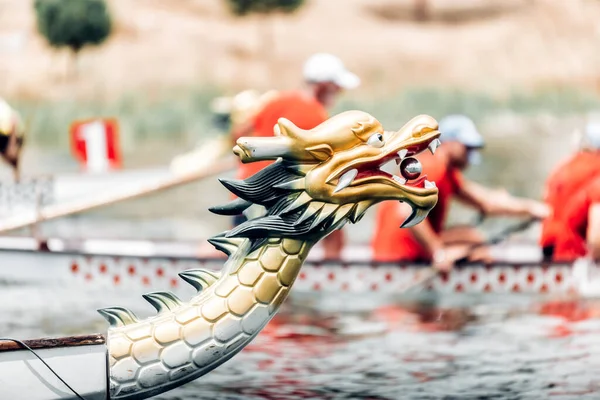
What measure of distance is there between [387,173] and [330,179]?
162 mm

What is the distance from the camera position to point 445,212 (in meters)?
7.51

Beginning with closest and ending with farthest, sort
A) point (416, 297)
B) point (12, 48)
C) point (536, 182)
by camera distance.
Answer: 1. point (416, 297)
2. point (536, 182)
3. point (12, 48)

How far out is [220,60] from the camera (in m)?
22.0

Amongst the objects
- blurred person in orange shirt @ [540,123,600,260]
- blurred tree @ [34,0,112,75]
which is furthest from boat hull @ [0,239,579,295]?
blurred tree @ [34,0,112,75]

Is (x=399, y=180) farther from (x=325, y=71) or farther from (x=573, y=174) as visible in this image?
(x=573, y=174)

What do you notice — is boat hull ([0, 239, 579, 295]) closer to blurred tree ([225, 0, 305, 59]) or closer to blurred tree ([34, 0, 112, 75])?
blurred tree ([34, 0, 112, 75])

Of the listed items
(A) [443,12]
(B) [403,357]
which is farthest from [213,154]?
(A) [443,12]

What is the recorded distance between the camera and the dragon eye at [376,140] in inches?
150

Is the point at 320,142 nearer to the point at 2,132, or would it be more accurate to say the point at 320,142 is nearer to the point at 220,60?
the point at 2,132

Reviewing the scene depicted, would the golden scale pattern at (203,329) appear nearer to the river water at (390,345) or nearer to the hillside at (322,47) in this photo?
the river water at (390,345)

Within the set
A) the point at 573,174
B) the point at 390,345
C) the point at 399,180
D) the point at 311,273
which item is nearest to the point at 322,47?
the point at 311,273

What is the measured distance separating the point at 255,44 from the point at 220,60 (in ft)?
2.94

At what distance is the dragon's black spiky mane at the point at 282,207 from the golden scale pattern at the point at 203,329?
50mm

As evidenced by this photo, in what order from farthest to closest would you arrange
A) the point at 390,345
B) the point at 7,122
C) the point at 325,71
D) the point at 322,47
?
the point at 322,47, the point at 7,122, the point at 325,71, the point at 390,345
